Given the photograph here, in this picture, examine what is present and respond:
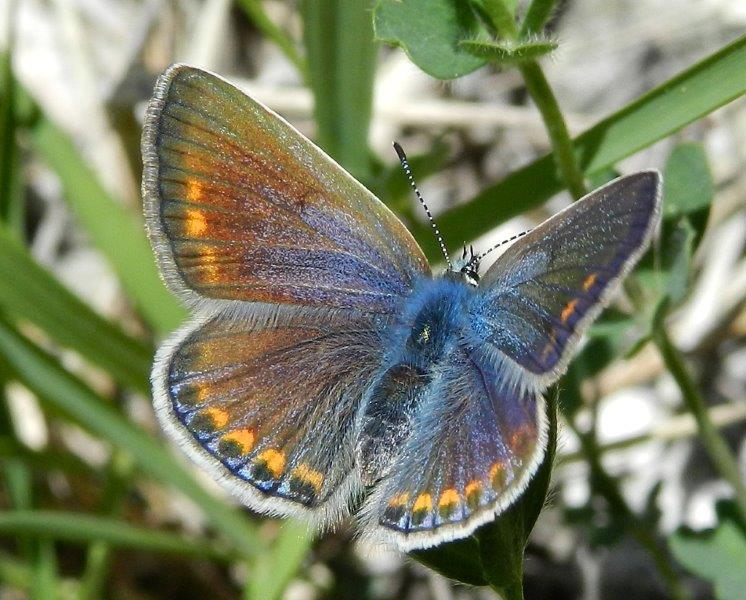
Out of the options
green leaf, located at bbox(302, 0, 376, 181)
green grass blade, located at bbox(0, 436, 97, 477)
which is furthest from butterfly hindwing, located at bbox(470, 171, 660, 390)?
green grass blade, located at bbox(0, 436, 97, 477)

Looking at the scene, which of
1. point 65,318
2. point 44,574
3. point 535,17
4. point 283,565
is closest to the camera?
point 535,17

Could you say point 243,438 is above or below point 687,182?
below

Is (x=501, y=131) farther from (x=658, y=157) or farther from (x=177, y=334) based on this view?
(x=177, y=334)

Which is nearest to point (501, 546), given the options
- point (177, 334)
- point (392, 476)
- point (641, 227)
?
point (392, 476)

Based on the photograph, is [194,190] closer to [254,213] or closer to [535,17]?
[254,213]

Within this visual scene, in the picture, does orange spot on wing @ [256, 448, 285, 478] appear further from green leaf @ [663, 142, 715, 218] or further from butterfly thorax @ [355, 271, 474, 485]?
green leaf @ [663, 142, 715, 218]

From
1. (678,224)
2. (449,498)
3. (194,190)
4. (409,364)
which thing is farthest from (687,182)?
(194,190)

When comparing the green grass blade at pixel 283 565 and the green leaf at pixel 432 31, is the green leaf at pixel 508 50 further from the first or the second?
the green grass blade at pixel 283 565

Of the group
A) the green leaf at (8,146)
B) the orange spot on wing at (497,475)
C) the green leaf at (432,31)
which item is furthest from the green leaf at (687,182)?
the green leaf at (8,146)
